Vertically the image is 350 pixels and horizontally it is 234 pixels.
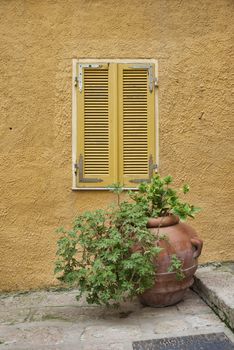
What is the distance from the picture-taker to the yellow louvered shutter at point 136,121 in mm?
4160

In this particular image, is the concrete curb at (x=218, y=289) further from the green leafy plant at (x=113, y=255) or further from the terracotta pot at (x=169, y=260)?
the green leafy plant at (x=113, y=255)

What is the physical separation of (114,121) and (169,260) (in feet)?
5.29

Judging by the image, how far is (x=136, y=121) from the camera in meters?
4.18

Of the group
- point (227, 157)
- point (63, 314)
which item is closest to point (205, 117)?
point (227, 157)

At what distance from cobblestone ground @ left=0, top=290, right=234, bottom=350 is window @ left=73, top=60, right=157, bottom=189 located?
125cm

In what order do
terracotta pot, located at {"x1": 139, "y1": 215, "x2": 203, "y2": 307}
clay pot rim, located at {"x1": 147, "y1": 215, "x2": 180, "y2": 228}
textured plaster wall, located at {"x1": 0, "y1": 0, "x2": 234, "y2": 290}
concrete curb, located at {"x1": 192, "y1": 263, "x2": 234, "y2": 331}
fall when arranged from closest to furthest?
concrete curb, located at {"x1": 192, "y1": 263, "x2": 234, "y2": 331} → terracotta pot, located at {"x1": 139, "y1": 215, "x2": 203, "y2": 307} → clay pot rim, located at {"x1": 147, "y1": 215, "x2": 180, "y2": 228} → textured plaster wall, located at {"x1": 0, "y1": 0, "x2": 234, "y2": 290}

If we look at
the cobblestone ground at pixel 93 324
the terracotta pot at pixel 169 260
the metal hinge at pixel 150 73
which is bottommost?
the cobblestone ground at pixel 93 324

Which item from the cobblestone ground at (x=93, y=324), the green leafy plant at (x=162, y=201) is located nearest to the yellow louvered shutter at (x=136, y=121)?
the green leafy plant at (x=162, y=201)

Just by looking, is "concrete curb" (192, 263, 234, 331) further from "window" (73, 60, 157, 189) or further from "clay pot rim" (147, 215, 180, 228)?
"window" (73, 60, 157, 189)

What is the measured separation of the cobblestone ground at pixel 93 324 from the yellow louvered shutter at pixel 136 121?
133 cm

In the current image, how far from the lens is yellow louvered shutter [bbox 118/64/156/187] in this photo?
4.16 meters

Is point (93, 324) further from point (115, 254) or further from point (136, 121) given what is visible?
point (136, 121)

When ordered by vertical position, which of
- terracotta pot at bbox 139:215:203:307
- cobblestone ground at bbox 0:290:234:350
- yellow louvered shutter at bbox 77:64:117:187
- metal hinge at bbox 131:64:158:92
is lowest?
cobblestone ground at bbox 0:290:234:350

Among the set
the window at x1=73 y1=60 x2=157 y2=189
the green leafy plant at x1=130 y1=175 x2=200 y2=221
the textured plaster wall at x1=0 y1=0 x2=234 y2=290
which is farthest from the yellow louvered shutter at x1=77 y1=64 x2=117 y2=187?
the green leafy plant at x1=130 y1=175 x2=200 y2=221
